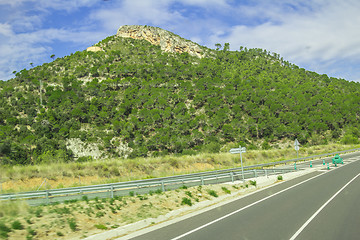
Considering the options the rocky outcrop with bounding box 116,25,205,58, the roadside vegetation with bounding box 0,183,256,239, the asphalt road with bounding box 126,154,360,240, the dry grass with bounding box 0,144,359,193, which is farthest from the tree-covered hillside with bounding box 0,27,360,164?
the asphalt road with bounding box 126,154,360,240

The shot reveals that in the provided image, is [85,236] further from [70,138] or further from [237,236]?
[70,138]

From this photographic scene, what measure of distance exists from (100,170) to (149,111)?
41.1 meters

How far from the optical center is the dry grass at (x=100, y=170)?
74.4 ft

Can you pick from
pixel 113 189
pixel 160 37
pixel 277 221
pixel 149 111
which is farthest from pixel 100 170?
pixel 160 37

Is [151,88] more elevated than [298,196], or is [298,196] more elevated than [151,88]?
[151,88]

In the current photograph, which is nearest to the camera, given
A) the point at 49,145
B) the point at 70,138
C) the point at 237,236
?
the point at 237,236

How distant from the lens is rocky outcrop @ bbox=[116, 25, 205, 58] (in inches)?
4857

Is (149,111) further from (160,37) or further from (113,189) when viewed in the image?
(160,37)

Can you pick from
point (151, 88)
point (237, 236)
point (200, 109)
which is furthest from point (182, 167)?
point (151, 88)

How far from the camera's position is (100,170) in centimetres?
2791

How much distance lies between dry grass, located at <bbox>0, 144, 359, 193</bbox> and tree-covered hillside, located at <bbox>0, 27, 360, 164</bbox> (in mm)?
16558

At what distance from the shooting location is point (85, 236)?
299 inches

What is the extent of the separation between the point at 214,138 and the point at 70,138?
32200 millimetres

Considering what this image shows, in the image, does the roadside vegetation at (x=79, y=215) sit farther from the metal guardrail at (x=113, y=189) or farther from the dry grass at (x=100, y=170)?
the dry grass at (x=100, y=170)
